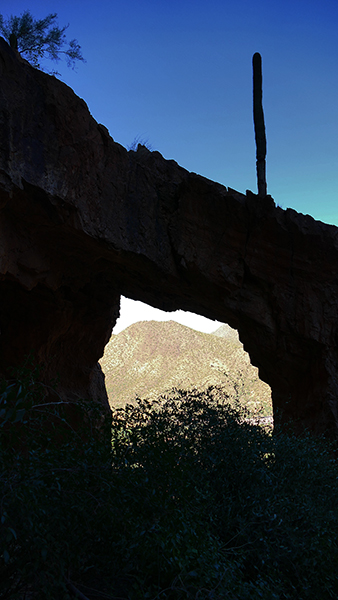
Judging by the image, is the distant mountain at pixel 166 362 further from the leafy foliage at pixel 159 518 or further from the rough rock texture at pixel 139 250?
the leafy foliage at pixel 159 518

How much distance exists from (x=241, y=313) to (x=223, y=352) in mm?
42439

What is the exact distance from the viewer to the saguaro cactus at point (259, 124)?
488 inches

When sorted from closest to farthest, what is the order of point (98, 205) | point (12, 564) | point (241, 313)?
point (12, 564)
point (98, 205)
point (241, 313)

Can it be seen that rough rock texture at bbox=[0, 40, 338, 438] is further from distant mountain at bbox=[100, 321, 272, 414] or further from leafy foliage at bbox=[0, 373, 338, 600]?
distant mountain at bbox=[100, 321, 272, 414]

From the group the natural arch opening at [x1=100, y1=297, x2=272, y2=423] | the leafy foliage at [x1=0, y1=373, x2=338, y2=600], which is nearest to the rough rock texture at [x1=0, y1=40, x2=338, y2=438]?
the leafy foliage at [x1=0, y1=373, x2=338, y2=600]

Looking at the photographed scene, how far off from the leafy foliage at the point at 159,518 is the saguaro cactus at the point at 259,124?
741cm

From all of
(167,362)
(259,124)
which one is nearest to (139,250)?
(259,124)

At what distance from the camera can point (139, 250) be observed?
9938 millimetres

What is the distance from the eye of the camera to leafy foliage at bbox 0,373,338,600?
4.40m

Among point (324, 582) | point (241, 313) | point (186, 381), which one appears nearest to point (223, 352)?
point (186, 381)

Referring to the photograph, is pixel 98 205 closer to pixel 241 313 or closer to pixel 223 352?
pixel 241 313

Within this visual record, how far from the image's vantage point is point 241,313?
37.1 ft

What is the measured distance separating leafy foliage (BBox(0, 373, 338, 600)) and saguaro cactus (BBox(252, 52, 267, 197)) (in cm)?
741

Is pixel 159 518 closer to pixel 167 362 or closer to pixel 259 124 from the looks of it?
pixel 259 124
